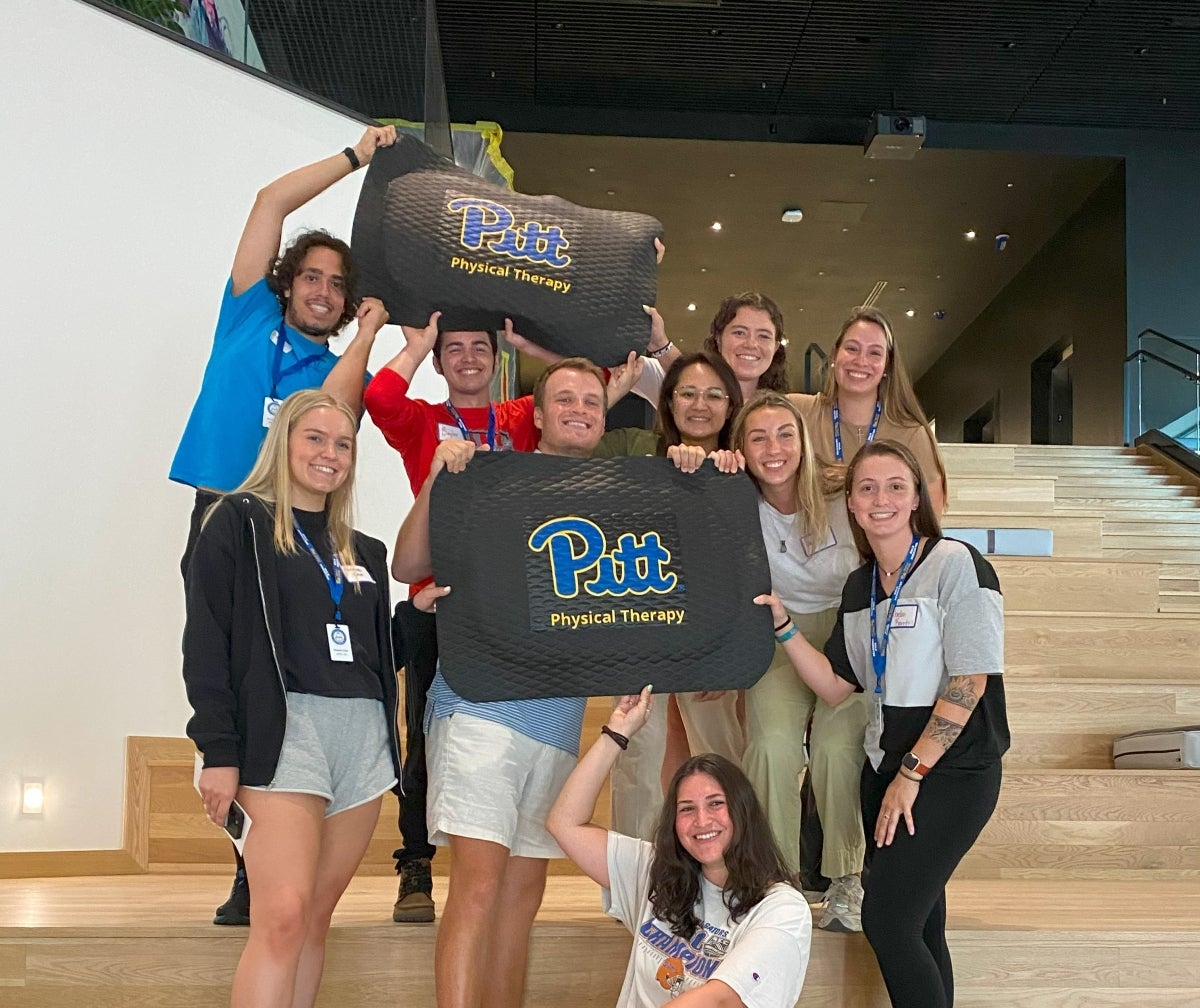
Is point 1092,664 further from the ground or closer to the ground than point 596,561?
closer to the ground

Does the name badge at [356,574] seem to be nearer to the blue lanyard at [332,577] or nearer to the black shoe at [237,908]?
the blue lanyard at [332,577]

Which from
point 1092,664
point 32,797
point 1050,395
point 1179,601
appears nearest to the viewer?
point 32,797

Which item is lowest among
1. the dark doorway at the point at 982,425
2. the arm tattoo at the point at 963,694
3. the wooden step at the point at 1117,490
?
the arm tattoo at the point at 963,694

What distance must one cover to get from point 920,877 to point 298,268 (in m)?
1.71

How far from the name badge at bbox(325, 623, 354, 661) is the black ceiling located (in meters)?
6.76

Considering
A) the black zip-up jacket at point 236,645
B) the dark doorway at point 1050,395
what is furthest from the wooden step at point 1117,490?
the black zip-up jacket at point 236,645

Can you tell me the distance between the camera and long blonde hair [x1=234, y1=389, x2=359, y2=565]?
2.28 m

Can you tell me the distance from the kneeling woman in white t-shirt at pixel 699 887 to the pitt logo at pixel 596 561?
210mm

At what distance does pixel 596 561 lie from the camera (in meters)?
2.44

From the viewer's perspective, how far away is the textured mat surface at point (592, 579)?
7.76ft

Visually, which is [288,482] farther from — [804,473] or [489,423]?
[804,473]

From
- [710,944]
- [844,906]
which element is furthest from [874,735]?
[710,944]

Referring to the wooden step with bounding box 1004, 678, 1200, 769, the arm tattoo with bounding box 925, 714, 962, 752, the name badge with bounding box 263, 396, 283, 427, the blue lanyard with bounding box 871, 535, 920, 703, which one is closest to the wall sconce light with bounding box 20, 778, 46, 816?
the name badge with bounding box 263, 396, 283, 427

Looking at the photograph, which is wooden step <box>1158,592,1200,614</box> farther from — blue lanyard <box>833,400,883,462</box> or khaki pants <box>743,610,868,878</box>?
khaki pants <box>743,610,868,878</box>
